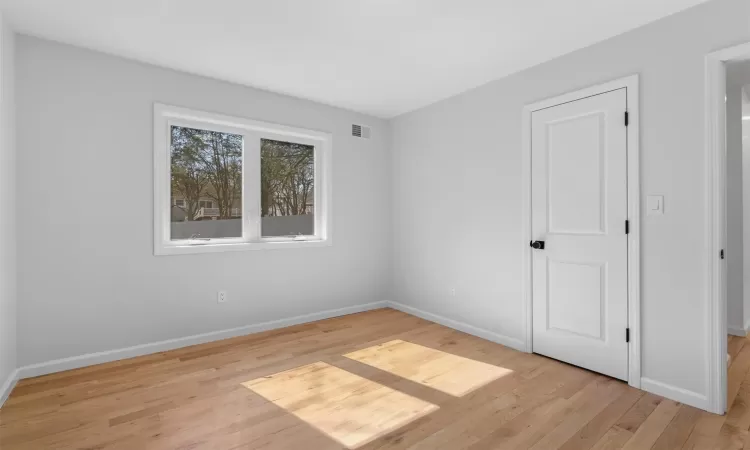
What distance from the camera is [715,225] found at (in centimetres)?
226

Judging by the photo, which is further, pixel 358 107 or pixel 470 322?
pixel 358 107

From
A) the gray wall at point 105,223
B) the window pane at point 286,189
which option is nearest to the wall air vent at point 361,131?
the window pane at point 286,189

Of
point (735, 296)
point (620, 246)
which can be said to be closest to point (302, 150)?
point (620, 246)

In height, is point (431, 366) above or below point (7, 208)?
below

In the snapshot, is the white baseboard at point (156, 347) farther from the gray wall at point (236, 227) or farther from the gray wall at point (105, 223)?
the gray wall at point (236, 227)

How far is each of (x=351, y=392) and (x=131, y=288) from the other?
6.92ft

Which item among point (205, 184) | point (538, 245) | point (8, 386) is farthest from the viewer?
point (205, 184)

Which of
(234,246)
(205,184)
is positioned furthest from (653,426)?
(205,184)

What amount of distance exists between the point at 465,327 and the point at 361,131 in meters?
2.65

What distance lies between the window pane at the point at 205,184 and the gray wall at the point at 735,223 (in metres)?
4.83

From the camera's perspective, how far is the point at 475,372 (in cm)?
288

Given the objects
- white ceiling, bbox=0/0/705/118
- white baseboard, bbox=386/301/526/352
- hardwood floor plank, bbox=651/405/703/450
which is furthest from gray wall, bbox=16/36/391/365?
hardwood floor plank, bbox=651/405/703/450

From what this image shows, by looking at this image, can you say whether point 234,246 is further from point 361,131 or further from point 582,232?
point 582,232

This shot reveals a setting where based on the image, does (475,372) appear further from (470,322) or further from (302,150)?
(302,150)
